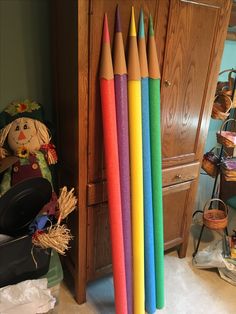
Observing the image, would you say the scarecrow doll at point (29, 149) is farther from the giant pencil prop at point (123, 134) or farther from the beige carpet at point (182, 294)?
the beige carpet at point (182, 294)

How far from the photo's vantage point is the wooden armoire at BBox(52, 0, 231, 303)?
3.58 ft

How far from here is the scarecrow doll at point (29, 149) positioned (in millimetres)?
1189

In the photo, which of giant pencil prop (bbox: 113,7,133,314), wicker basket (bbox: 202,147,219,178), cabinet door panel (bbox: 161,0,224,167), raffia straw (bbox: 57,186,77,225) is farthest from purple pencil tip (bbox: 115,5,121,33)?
wicker basket (bbox: 202,147,219,178)

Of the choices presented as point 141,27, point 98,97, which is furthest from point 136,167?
point 141,27

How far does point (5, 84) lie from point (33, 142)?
1.13ft

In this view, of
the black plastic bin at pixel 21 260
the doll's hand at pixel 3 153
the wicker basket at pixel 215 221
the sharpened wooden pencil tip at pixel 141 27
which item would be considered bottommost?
the wicker basket at pixel 215 221

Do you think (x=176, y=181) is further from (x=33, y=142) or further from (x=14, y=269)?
(x=14, y=269)

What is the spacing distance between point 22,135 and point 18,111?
0.16 meters

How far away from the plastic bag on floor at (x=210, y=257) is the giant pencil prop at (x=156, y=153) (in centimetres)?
47

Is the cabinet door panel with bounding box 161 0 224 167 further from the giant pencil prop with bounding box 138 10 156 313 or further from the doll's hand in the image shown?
the doll's hand

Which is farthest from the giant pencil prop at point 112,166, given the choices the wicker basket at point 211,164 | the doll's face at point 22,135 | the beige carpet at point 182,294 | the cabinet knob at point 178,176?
the wicker basket at point 211,164

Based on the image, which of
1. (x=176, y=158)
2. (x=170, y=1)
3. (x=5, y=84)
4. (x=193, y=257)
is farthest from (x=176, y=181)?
(x=5, y=84)

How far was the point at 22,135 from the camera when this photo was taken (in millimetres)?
1279

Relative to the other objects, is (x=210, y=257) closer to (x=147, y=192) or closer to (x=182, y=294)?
(x=182, y=294)
